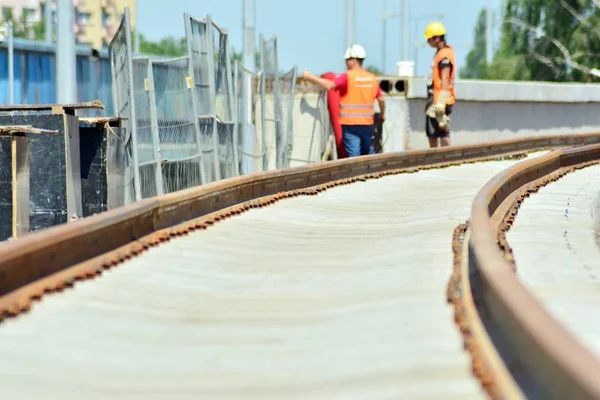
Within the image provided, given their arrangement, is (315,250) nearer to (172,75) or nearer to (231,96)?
(172,75)

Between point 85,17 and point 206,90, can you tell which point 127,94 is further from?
point 85,17

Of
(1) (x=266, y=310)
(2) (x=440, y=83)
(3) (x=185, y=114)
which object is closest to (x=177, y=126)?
(3) (x=185, y=114)

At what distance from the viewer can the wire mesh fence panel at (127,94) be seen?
40.3 feet

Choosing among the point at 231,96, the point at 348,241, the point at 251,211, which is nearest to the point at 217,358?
the point at 348,241

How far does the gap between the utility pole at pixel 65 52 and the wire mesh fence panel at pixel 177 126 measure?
4.69 feet

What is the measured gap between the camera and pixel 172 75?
13.7 metres

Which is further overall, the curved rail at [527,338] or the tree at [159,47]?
the tree at [159,47]

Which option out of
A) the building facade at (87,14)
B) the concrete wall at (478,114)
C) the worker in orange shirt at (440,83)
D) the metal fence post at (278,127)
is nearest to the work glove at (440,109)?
the worker in orange shirt at (440,83)

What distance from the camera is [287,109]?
19.4m

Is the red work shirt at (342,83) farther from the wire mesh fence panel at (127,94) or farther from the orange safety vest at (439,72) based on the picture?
the wire mesh fence panel at (127,94)

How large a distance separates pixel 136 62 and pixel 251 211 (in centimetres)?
351

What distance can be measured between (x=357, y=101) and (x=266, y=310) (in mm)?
11468

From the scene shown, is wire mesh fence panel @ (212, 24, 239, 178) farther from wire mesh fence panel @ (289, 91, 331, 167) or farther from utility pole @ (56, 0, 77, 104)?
wire mesh fence panel @ (289, 91, 331, 167)

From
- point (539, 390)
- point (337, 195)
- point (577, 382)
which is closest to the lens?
point (577, 382)
